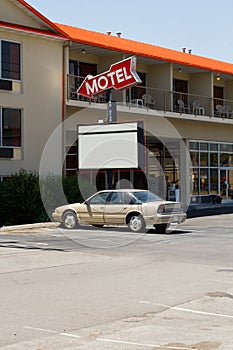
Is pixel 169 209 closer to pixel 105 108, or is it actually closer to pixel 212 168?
pixel 105 108

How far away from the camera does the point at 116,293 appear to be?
10570 mm

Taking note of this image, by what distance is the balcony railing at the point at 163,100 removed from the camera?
31.0m

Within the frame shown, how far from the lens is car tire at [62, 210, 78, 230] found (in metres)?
22.6

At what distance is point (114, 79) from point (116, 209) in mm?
8668

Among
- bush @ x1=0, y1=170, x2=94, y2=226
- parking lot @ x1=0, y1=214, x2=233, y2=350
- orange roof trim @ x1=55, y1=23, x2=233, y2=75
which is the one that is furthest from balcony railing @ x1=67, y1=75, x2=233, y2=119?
parking lot @ x1=0, y1=214, x2=233, y2=350

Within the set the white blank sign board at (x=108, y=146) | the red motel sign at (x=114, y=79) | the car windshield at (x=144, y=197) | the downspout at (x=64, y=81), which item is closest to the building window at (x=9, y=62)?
the downspout at (x=64, y=81)

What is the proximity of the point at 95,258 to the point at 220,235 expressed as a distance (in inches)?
274

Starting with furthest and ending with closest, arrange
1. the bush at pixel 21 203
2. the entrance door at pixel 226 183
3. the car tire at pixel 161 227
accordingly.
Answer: the entrance door at pixel 226 183 → the bush at pixel 21 203 → the car tire at pixel 161 227

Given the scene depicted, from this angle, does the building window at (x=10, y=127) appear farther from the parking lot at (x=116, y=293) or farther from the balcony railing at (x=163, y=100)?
the parking lot at (x=116, y=293)

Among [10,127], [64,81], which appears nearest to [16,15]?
[64,81]

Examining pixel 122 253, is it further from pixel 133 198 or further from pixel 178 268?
pixel 133 198

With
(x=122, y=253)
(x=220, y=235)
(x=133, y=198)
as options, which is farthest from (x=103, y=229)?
(x=122, y=253)

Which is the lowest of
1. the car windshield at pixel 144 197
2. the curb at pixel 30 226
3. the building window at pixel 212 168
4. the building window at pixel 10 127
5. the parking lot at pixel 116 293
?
the parking lot at pixel 116 293

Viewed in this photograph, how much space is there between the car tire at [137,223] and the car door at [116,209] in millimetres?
286
